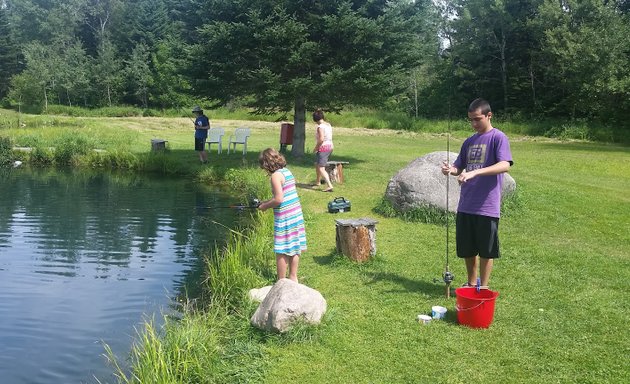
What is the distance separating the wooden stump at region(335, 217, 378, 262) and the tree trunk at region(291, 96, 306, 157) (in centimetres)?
1022

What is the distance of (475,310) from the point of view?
5.05 m

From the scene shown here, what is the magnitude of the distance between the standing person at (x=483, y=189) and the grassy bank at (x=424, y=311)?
2.14 feet

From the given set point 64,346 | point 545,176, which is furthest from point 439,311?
point 545,176

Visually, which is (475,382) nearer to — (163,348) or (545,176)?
(163,348)

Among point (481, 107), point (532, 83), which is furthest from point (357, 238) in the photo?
point (532, 83)

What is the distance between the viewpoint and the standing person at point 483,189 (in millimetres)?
5316

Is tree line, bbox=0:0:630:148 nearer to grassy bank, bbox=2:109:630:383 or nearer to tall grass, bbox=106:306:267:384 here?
grassy bank, bbox=2:109:630:383

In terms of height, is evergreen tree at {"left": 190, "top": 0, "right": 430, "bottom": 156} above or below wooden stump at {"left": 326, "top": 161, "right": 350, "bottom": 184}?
above

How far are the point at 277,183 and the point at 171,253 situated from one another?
13.9 ft

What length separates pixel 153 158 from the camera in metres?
17.9

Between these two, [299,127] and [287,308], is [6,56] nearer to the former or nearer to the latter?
[299,127]

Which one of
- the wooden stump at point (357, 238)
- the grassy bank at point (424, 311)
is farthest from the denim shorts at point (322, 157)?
the wooden stump at point (357, 238)

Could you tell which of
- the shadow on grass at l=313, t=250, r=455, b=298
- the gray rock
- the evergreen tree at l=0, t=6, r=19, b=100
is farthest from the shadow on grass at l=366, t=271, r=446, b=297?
the evergreen tree at l=0, t=6, r=19, b=100

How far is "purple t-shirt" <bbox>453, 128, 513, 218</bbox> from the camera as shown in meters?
5.31
